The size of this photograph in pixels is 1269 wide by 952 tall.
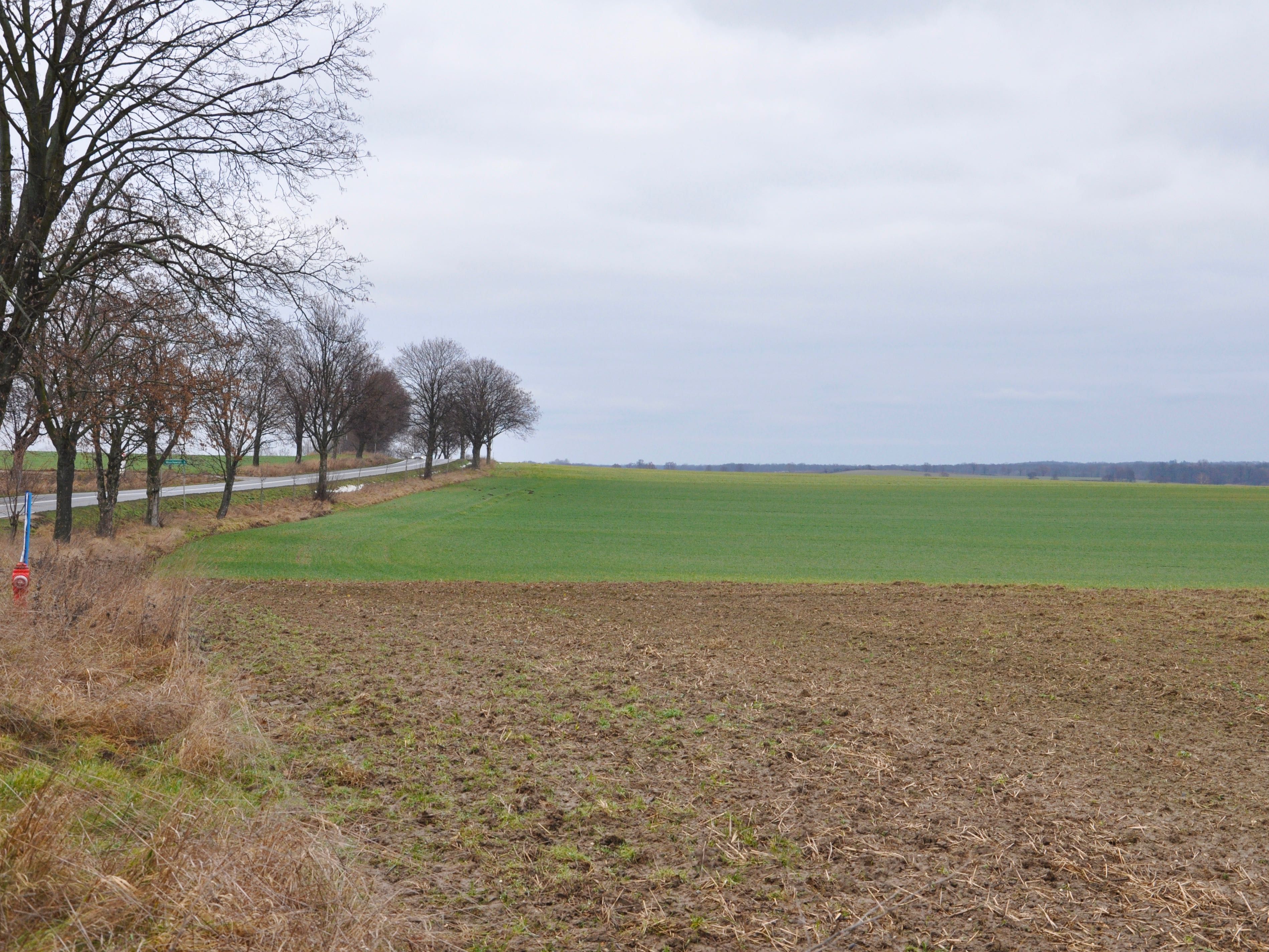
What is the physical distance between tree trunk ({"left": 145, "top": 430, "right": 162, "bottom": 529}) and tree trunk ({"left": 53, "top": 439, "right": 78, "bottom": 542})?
4910 millimetres

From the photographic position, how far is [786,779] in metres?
7.13

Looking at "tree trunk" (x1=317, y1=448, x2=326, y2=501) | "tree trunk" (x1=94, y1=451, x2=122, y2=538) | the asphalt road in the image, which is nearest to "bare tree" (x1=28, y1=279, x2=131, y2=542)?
"tree trunk" (x1=94, y1=451, x2=122, y2=538)

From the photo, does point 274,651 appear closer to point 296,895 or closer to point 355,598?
point 355,598

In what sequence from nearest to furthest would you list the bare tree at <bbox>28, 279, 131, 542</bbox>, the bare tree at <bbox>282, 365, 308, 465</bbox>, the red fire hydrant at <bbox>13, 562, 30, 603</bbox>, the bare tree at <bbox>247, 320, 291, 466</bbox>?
the red fire hydrant at <bbox>13, 562, 30, 603</bbox>
the bare tree at <bbox>28, 279, 131, 542</bbox>
the bare tree at <bbox>247, 320, 291, 466</bbox>
the bare tree at <bbox>282, 365, 308, 465</bbox>

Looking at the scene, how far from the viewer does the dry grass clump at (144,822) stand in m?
3.75

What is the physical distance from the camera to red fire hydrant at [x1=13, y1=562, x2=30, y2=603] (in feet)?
31.1

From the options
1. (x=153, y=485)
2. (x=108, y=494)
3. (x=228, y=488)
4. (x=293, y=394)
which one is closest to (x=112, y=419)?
(x=108, y=494)

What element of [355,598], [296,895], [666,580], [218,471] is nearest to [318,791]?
[296,895]

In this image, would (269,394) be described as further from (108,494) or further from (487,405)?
(487,405)

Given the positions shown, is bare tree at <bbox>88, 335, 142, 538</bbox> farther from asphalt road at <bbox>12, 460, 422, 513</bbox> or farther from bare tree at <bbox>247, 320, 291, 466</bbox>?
bare tree at <bbox>247, 320, 291, 466</bbox>

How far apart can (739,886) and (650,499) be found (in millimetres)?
61432

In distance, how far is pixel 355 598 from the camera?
716 inches

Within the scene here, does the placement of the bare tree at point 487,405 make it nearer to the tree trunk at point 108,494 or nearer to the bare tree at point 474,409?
the bare tree at point 474,409

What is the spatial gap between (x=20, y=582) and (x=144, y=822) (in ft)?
19.8
